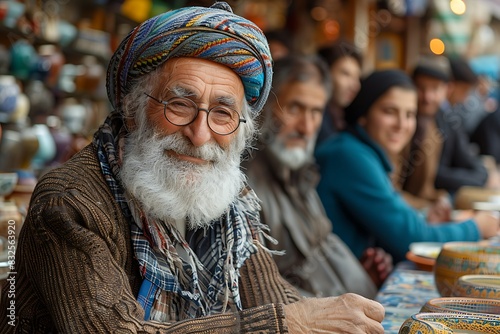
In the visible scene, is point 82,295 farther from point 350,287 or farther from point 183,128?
point 350,287

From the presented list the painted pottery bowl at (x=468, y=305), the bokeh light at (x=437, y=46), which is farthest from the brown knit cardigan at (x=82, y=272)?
the bokeh light at (x=437, y=46)

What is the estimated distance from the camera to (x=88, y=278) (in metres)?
1.37

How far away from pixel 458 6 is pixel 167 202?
7.18 meters

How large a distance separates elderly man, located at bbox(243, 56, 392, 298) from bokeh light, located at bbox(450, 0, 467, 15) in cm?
499

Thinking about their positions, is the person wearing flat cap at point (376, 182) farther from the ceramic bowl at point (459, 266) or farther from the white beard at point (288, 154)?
the ceramic bowl at point (459, 266)

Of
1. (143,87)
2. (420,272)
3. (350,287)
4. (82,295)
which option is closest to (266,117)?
(350,287)

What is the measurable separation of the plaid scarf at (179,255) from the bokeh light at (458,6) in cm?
697

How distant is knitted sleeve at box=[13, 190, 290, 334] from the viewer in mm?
1339

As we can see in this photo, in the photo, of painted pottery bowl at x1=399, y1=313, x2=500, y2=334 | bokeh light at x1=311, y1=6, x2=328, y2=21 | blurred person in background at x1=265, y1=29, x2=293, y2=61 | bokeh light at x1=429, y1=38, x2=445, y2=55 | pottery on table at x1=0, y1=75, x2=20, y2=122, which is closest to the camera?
painted pottery bowl at x1=399, y1=313, x2=500, y2=334

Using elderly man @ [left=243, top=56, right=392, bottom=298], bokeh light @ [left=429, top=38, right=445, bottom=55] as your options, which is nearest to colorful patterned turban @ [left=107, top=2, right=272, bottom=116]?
elderly man @ [left=243, top=56, right=392, bottom=298]

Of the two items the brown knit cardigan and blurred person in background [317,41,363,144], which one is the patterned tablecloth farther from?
blurred person in background [317,41,363,144]

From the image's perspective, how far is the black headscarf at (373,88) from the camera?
3.85 metres

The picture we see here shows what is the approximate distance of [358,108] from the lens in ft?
12.9

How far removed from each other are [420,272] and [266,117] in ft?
3.90
